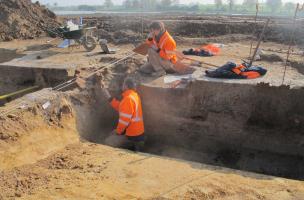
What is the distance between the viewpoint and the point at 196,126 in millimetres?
7617

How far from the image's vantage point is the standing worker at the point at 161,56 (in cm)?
793

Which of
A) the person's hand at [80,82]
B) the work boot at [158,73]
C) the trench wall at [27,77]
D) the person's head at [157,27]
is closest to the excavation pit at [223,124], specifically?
the person's hand at [80,82]

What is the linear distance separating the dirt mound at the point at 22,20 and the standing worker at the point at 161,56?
27.9 feet

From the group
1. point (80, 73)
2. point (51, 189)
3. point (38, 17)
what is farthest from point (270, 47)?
point (38, 17)

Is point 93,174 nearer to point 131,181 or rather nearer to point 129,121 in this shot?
point 131,181

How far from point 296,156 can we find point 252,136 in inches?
39.1

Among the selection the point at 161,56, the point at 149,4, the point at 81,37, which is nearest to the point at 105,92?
the point at 161,56

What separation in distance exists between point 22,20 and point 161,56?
1099cm

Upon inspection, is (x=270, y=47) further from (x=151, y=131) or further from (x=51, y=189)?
(x=51, y=189)

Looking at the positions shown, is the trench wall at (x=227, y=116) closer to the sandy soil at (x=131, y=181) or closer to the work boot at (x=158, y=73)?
the work boot at (x=158, y=73)

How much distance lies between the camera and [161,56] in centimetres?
816

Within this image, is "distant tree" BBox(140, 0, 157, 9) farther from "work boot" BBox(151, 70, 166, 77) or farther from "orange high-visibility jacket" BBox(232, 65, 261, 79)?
"orange high-visibility jacket" BBox(232, 65, 261, 79)

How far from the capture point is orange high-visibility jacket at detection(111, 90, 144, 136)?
6328 mm

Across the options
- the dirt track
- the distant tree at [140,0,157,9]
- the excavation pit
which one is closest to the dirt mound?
the excavation pit
